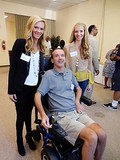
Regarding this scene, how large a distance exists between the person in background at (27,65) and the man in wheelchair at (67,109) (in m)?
0.14

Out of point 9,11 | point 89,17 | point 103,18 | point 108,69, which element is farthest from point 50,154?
point 9,11

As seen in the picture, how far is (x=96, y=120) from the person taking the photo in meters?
2.63

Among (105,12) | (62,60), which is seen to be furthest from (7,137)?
(105,12)

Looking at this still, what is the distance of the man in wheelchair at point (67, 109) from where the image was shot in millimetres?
1295

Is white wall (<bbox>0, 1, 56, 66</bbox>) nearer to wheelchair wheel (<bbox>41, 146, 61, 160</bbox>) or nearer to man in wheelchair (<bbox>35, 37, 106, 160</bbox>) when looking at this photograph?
man in wheelchair (<bbox>35, 37, 106, 160</bbox>)

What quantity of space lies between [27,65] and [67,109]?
58cm

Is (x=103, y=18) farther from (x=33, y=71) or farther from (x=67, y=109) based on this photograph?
(x=67, y=109)

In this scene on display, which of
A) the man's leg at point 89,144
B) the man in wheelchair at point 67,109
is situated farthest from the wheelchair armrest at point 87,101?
the man's leg at point 89,144

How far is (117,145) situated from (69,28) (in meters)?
5.75

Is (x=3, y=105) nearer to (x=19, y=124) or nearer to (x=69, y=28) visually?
(x=19, y=124)

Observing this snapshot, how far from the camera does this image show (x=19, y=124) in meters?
1.70

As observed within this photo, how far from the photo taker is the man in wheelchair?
129 centimetres

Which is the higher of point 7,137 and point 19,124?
point 19,124

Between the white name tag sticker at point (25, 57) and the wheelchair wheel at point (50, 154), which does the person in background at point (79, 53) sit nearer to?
the white name tag sticker at point (25, 57)
